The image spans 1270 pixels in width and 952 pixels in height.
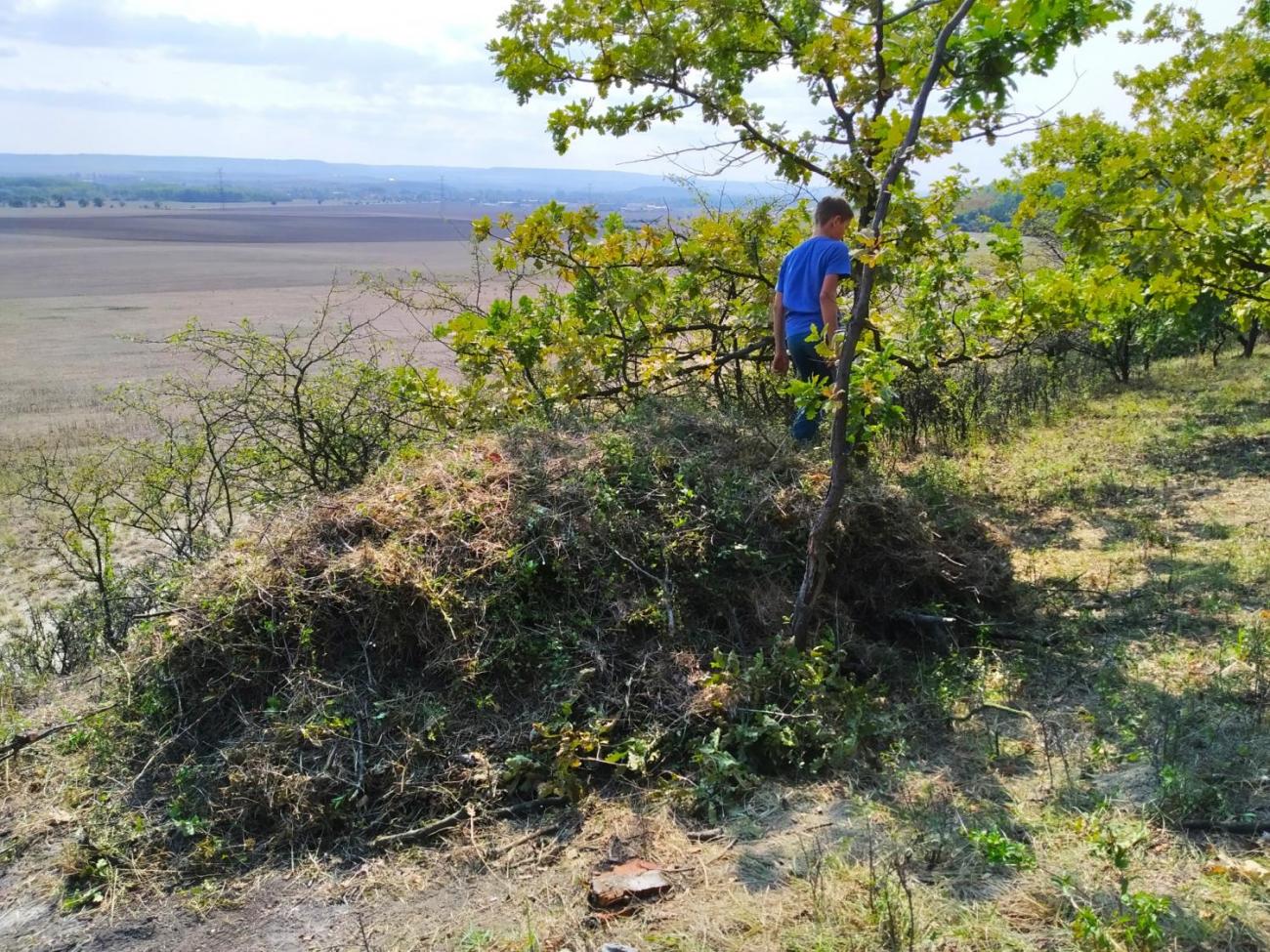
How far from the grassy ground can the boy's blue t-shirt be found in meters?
2.16

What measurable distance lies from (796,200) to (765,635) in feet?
13.6

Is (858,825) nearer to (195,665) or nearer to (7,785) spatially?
(195,665)

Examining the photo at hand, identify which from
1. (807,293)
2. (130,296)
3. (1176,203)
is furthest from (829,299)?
(130,296)

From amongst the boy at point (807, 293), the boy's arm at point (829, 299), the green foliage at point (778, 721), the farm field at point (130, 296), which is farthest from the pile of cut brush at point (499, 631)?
the farm field at point (130, 296)

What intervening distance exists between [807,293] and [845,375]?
160 cm

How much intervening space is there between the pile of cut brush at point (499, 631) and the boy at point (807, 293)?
0.78 m

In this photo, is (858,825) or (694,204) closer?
(858,825)

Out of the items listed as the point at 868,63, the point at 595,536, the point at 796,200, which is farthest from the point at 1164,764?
the point at 796,200

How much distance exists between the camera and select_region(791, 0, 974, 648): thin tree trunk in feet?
12.8

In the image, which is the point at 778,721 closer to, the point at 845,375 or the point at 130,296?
the point at 845,375

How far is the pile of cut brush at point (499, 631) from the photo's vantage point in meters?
3.88

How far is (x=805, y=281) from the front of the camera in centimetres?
552

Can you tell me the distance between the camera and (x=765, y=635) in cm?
461

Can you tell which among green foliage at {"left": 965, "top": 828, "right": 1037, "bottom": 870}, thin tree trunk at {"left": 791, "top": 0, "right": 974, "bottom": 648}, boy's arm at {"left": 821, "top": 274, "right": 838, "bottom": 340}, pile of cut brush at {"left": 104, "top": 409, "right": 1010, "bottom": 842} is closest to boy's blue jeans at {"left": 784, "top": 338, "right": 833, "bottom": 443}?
pile of cut brush at {"left": 104, "top": 409, "right": 1010, "bottom": 842}
